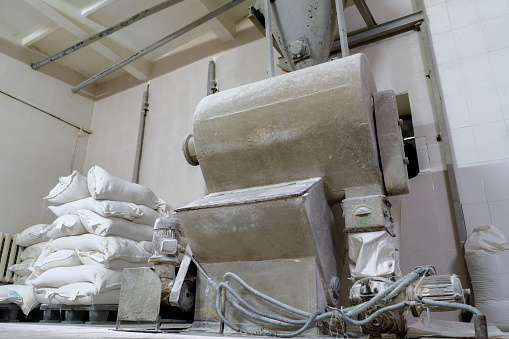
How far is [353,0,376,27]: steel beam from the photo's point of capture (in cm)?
304

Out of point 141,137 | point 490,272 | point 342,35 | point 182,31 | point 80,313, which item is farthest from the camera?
point 141,137

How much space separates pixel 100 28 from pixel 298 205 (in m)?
3.92

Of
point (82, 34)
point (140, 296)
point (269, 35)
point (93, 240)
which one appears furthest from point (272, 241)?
point (82, 34)

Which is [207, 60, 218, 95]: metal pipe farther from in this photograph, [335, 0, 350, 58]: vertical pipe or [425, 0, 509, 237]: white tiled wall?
[425, 0, 509, 237]: white tiled wall

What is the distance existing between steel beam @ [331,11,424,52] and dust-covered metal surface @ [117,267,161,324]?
2521mm

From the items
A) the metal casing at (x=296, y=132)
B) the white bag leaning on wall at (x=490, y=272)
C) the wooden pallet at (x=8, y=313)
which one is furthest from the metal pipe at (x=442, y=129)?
the wooden pallet at (x=8, y=313)

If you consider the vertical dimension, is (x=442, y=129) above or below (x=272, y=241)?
above

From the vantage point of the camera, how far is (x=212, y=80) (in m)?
4.27

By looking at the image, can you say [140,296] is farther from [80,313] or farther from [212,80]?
[212,80]

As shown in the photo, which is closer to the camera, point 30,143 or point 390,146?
point 390,146

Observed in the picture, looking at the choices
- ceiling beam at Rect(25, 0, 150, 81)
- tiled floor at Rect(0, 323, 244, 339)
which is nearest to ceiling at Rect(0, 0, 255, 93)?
ceiling beam at Rect(25, 0, 150, 81)

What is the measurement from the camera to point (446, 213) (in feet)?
8.73

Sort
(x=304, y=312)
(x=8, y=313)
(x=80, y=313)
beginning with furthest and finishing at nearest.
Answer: (x=8, y=313) → (x=80, y=313) → (x=304, y=312)

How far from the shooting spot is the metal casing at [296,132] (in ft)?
5.67
